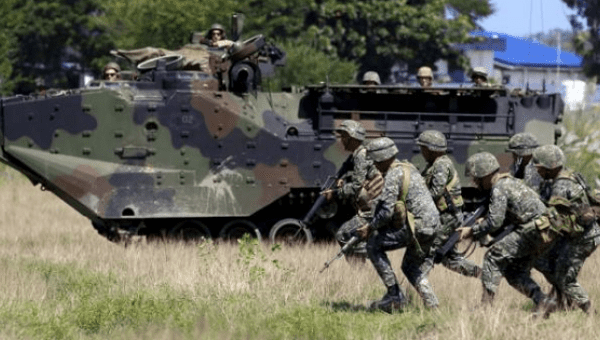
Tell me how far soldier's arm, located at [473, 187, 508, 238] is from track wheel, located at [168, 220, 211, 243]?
6.98m

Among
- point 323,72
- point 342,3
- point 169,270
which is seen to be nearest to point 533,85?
point 342,3

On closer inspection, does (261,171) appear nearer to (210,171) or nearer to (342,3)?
(210,171)

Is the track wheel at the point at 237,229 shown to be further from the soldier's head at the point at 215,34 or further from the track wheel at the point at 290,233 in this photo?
the soldier's head at the point at 215,34

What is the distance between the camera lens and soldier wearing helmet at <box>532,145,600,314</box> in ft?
35.1

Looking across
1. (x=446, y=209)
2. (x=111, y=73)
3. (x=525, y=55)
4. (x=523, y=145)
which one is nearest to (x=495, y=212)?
(x=523, y=145)

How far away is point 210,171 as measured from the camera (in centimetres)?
1712

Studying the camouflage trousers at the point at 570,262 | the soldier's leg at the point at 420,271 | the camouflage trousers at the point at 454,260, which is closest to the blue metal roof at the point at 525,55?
the camouflage trousers at the point at 454,260

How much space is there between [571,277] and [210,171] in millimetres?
6998

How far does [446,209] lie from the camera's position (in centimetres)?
1285

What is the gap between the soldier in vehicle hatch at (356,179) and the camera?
43.5ft

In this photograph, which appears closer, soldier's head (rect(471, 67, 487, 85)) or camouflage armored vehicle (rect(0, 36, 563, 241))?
camouflage armored vehicle (rect(0, 36, 563, 241))

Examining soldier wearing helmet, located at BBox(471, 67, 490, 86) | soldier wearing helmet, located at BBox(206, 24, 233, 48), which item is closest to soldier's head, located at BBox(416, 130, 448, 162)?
soldier wearing helmet, located at BBox(471, 67, 490, 86)

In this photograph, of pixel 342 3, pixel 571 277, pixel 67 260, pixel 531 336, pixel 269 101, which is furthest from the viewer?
pixel 342 3

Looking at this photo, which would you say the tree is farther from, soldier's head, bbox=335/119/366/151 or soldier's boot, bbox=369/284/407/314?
soldier's boot, bbox=369/284/407/314
